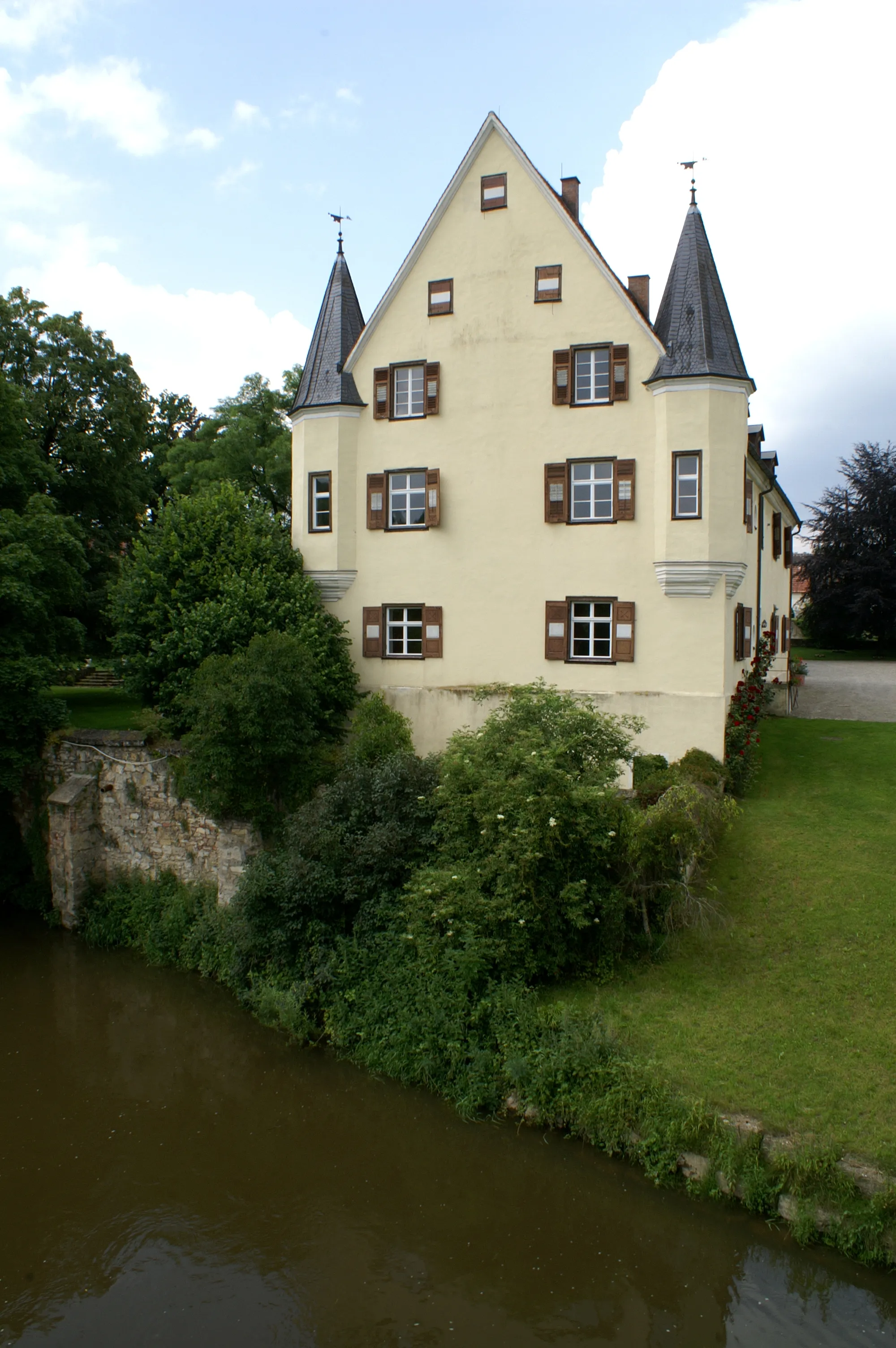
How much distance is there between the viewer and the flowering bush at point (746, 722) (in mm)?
18250

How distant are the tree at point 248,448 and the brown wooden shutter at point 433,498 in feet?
35.9

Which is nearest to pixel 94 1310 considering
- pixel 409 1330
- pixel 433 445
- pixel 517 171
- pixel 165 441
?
pixel 409 1330

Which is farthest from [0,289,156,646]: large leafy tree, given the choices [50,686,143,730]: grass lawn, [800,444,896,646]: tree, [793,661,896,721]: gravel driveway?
[800,444,896,646]: tree

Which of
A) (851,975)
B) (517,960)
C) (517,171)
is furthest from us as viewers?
(517,171)

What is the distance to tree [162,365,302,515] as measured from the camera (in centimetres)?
3094

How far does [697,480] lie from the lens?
1858cm

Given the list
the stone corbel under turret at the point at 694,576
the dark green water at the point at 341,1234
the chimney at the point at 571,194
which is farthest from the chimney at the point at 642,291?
the dark green water at the point at 341,1234

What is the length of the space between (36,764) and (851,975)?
17.2m

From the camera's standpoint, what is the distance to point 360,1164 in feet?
37.2

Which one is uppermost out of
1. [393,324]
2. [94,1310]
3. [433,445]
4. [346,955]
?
[393,324]

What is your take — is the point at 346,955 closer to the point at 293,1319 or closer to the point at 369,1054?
the point at 369,1054

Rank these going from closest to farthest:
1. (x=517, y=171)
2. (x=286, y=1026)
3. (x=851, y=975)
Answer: (x=851, y=975)
(x=286, y=1026)
(x=517, y=171)

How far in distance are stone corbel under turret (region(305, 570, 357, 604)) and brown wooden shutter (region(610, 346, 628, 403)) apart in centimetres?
739

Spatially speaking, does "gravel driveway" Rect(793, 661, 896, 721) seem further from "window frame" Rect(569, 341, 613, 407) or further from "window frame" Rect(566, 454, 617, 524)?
"window frame" Rect(569, 341, 613, 407)
